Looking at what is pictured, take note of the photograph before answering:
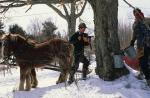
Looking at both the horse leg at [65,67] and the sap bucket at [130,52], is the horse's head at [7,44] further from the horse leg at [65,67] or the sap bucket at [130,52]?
the sap bucket at [130,52]

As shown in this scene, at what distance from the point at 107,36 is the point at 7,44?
109 inches

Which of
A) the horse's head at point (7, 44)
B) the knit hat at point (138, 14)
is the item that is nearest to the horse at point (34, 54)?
the horse's head at point (7, 44)

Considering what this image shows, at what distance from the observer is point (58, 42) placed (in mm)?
13719

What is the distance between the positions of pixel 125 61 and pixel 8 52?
3.25m

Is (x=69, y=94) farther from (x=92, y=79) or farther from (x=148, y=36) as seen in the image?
(x=148, y=36)

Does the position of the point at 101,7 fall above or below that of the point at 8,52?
above

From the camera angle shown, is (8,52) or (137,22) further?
(8,52)

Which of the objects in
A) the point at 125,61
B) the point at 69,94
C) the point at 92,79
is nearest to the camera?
the point at 69,94

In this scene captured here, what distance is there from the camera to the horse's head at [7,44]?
13005mm

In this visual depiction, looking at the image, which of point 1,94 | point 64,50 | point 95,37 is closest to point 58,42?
point 64,50

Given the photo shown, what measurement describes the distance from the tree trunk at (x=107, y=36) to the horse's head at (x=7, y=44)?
96.2 inches

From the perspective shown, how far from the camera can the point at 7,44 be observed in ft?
43.1

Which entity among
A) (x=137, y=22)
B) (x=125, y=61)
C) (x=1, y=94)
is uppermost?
(x=137, y=22)

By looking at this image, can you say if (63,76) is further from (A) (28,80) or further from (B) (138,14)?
(B) (138,14)
